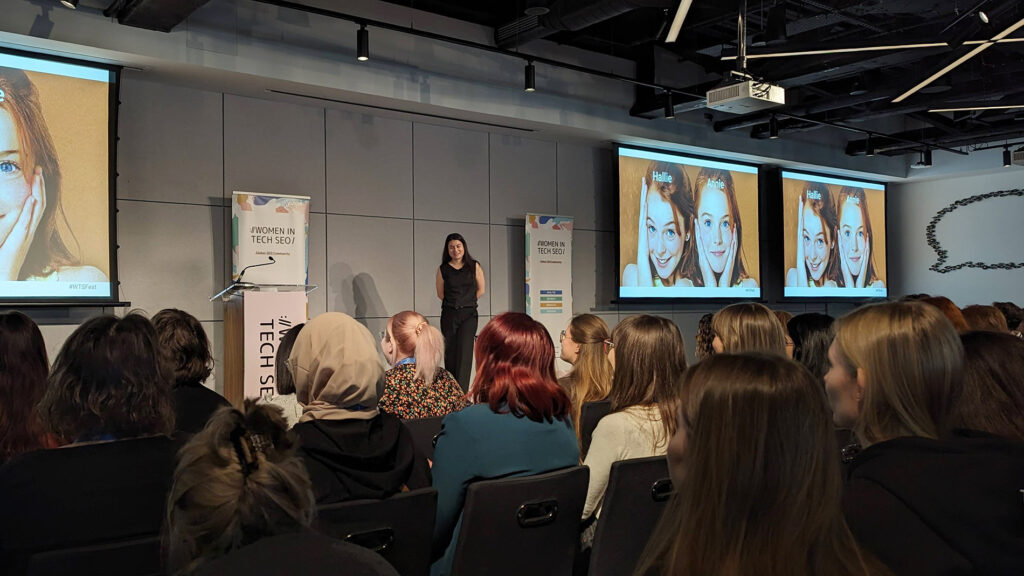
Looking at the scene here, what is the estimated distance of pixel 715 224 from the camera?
31.0 feet

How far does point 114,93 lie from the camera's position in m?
5.53

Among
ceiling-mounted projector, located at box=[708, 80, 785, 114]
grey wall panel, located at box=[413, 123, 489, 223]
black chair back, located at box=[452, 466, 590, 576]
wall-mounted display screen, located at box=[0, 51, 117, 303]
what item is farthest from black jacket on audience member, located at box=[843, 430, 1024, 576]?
grey wall panel, located at box=[413, 123, 489, 223]

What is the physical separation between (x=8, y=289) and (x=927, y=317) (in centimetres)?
544

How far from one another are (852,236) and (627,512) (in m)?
9.91

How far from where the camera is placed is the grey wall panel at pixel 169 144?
599 centimetres

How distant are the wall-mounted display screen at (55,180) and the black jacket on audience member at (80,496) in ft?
13.2

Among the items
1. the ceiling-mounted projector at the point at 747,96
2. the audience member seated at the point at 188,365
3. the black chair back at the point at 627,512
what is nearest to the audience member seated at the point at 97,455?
the audience member seated at the point at 188,365

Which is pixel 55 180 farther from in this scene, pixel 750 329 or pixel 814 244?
pixel 814 244

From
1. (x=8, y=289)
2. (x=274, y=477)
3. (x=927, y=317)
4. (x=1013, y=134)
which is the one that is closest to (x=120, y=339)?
(x=274, y=477)

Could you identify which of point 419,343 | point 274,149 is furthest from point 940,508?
point 274,149

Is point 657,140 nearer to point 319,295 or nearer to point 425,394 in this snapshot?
point 319,295

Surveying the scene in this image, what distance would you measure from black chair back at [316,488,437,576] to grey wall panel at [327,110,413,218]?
527 centimetres

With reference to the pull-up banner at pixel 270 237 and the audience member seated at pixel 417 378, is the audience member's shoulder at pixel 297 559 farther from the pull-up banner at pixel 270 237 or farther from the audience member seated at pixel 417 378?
the pull-up banner at pixel 270 237

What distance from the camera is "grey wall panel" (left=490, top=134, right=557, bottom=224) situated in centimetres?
809
